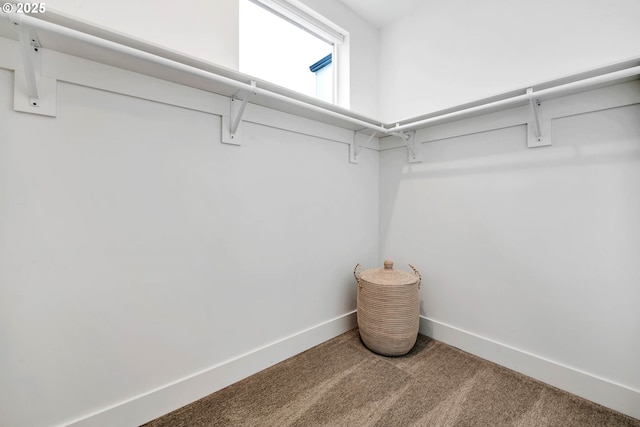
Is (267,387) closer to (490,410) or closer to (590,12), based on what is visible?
(490,410)

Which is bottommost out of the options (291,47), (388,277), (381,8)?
(388,277)

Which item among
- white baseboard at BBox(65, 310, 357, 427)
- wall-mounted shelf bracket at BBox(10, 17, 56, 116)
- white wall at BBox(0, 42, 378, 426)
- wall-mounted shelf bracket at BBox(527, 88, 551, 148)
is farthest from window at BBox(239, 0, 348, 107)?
white baseboard at BBox(65, 310, 357, 427)

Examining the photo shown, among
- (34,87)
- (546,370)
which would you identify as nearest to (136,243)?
(34,87)

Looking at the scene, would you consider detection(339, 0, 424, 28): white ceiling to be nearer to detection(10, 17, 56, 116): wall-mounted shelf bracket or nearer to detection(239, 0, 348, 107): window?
detection(239, 0, 348, 107): window

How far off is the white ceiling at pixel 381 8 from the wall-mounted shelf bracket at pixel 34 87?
1.82 meters

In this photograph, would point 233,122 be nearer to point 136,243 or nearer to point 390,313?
point 136,243

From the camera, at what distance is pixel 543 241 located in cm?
140

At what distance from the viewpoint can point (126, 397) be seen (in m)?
1.11

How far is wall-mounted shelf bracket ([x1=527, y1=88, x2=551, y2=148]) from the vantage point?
1320 mm

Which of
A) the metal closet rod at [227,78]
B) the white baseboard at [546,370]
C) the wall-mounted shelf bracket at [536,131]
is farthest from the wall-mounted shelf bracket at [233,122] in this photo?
the white baseboard at [546,370]

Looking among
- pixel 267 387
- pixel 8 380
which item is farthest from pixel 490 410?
pixel 8 380

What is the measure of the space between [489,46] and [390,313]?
1752 millimetres

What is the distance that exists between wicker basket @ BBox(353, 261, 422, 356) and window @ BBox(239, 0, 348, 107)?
1.39 metres

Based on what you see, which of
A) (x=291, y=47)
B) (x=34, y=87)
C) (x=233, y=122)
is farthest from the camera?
(x=291, y=47)
